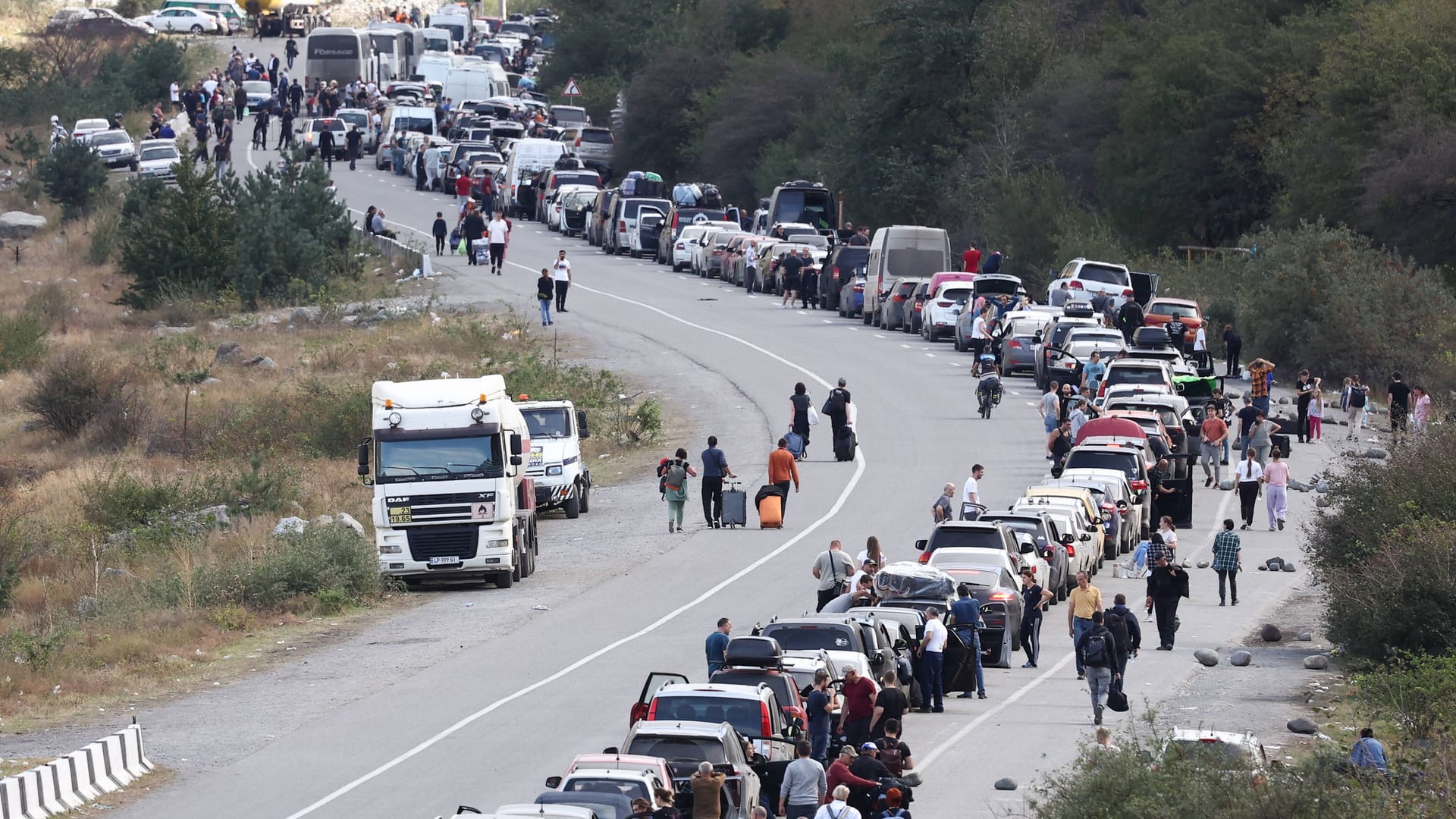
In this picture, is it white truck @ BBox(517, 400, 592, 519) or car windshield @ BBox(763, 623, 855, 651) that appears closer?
car windshield @ BBox(763, 623, 855, 651)

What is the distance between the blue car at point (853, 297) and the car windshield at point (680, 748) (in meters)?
39.7

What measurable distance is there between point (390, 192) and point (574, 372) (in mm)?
35866

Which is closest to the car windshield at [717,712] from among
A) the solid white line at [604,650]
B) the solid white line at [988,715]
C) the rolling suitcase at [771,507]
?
the solid white line at [988,715]

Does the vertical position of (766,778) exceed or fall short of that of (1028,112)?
it falls short

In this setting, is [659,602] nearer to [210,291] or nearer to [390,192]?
[210,291]

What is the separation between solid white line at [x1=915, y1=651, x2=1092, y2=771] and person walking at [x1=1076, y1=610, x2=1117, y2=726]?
113 centimetres

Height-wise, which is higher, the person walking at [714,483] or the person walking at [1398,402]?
the person walking at [1398,402]

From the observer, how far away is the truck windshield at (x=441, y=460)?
27.4 m

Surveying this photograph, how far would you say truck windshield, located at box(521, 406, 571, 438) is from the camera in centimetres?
3312

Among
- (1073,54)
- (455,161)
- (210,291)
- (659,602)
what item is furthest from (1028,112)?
(659,602)

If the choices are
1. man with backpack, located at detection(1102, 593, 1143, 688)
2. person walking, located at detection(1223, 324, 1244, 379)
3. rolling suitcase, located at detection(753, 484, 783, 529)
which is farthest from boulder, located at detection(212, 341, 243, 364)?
man with backpack, located at detection(1102, 593, 1143, 688)

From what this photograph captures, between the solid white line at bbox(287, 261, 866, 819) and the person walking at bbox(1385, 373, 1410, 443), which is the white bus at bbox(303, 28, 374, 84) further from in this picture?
the person walking at bbox(1385, 373, 1410, 443)

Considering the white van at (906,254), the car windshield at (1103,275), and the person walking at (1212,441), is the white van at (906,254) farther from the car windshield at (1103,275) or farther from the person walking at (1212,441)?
the person walking at (1212,441)

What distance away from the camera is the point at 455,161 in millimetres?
78625
